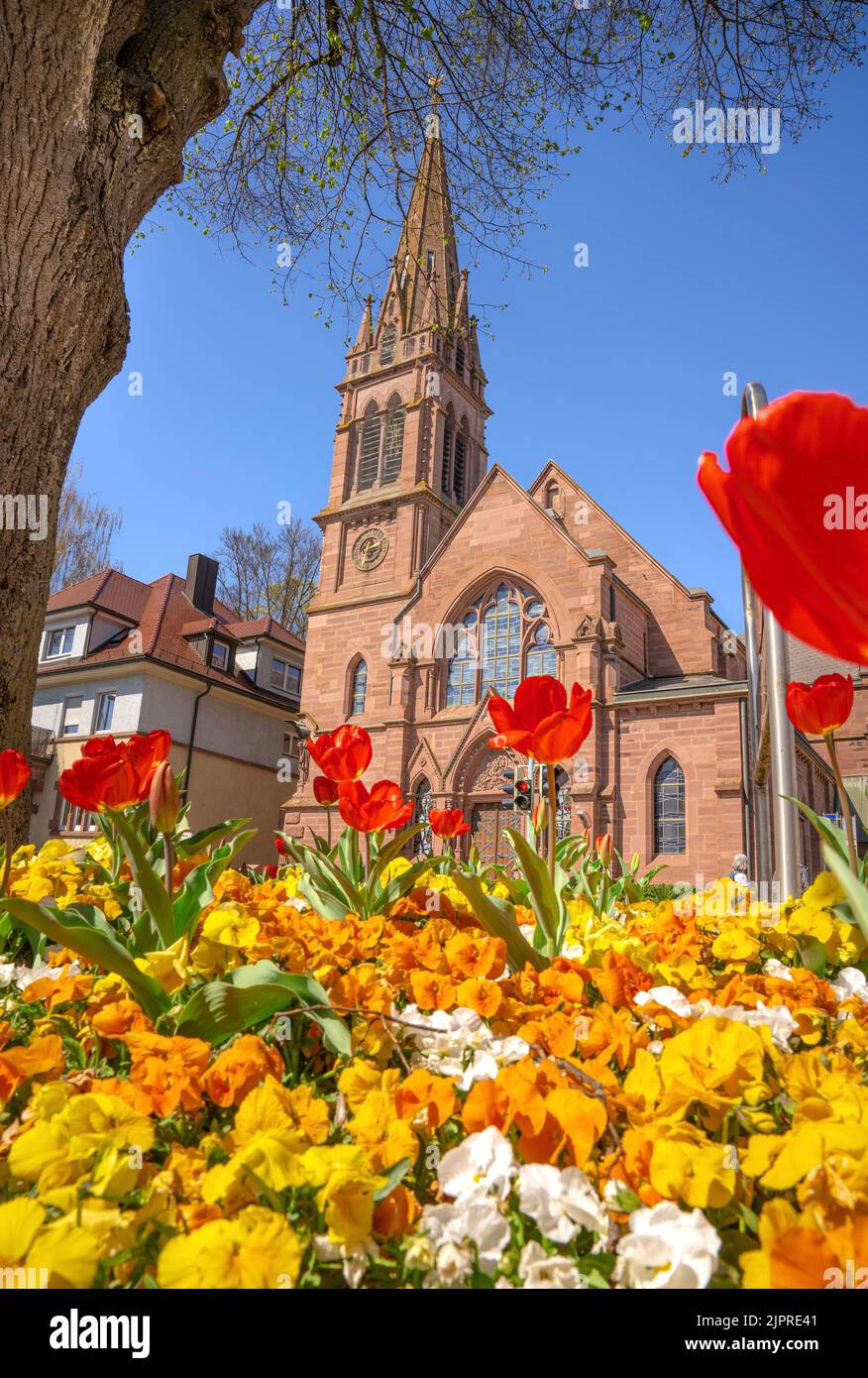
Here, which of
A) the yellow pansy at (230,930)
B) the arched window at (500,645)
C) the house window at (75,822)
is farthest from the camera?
the arched window at (500,645)

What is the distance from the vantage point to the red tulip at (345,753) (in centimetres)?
232

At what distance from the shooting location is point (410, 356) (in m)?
34.0

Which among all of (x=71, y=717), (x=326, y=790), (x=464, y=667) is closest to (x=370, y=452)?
(x=464, y=667)

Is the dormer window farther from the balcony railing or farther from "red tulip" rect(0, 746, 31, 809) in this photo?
"red tulip" rect(0, 746, 31, 809)

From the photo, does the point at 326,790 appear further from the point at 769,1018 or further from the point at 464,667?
the point at 464,667

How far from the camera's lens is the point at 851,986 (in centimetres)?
144

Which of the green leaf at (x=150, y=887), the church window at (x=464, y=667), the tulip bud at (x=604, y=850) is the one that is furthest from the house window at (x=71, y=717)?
the green leaf at (x=150, y=887)

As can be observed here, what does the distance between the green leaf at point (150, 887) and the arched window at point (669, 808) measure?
21.5 meters

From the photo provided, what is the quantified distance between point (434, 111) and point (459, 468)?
2759 cm

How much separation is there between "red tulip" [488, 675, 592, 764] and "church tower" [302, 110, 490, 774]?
2495cm

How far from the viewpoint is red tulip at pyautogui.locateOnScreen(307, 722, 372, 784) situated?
2.32m

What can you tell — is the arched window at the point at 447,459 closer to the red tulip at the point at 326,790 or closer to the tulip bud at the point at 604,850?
the tulip bud at the point at 604,850

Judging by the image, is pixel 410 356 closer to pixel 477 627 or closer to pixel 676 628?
pixel 477 627

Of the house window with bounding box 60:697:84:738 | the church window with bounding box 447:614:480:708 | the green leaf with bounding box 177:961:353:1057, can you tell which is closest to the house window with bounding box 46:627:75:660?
the house window with bounding box 60:697:84:738
